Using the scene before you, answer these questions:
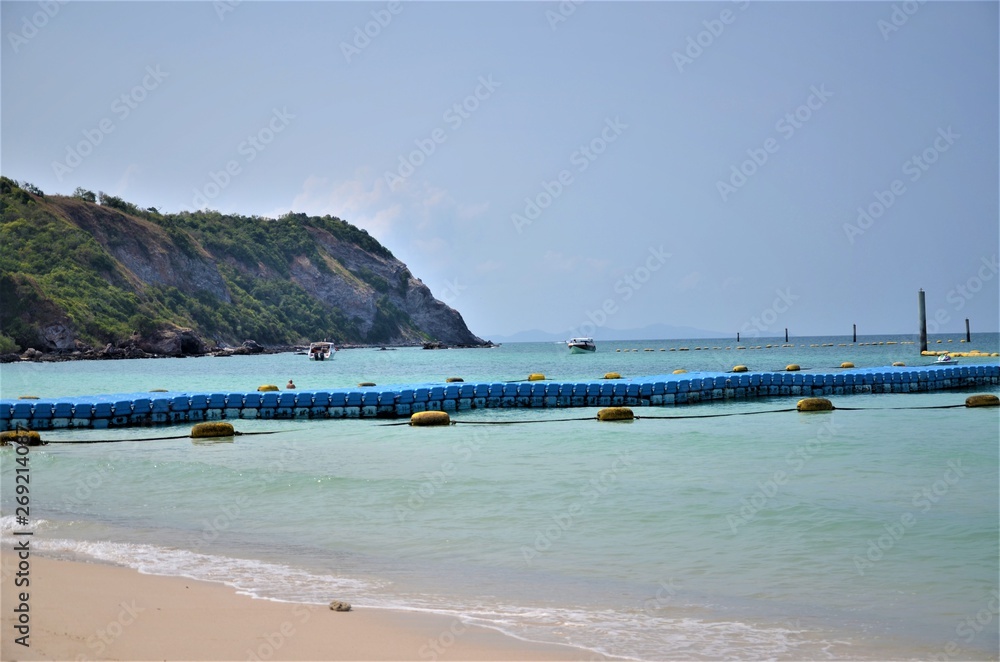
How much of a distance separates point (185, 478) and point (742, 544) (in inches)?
469

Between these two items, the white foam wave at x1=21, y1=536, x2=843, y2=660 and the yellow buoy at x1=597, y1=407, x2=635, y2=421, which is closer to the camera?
the white foam wave at x1=21, y1=536, x2=843, y2=660

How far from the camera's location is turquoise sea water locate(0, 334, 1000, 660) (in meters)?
8.65

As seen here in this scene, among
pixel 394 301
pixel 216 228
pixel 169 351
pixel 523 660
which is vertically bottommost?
pixel 523 660

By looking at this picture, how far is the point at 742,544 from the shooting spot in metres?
11.7

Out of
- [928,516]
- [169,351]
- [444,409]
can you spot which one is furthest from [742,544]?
[169,351]

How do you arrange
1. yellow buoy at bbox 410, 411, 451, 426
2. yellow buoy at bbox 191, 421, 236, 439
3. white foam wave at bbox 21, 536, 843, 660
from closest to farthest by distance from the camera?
white foam wave at bbox 21, 536, 843, 660
yellow buoy at bbox 191, 421, 236, 439
yellow buoy at bbox 410, 411, 451, 426

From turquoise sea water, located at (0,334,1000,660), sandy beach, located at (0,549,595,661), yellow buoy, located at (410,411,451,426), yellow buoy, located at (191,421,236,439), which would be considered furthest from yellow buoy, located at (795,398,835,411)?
sandy beach, located at (0,549,595,661)

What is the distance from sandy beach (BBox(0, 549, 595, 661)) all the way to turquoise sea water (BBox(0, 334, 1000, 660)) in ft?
1.21

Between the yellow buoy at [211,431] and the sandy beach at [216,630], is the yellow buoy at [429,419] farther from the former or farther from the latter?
the sandy beach at [216,630]

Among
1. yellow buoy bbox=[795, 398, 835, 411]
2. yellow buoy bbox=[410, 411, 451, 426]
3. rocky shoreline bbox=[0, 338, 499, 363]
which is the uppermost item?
rocky shoreline bbox=[0, 338, 499, 363]

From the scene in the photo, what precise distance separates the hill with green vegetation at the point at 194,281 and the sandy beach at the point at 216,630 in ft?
262

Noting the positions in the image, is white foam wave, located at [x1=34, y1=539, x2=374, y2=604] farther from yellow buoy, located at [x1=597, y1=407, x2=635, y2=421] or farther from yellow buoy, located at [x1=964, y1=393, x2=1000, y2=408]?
yellow buoy, located at [x1=964, y1=393, x2=1000, y2=408]

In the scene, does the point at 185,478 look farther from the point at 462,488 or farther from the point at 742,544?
the point at 742,544

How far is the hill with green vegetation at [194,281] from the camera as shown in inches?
3597
